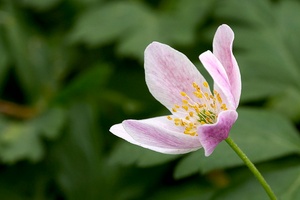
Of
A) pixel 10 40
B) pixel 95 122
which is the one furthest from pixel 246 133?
pixel 10 40

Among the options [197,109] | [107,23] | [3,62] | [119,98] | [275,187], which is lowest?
[119,98]

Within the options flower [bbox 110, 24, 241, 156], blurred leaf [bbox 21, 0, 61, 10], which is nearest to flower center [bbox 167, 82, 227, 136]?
flower [bbox 110, 24, 241, 156]

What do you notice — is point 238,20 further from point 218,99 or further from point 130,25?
point 218,99

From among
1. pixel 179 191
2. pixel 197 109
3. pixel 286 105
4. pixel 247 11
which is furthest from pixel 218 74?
pixel 247 11

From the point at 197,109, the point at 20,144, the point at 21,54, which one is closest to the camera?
the point at 197,109

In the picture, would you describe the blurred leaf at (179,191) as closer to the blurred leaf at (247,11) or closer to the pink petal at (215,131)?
the blurred leaf at (247,11)

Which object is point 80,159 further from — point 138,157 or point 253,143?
point 253,143

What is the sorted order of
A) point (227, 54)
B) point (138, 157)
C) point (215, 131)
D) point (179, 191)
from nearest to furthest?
point (215, 131) < point (227, 54) < point (138, 157) < point (179, 191)
